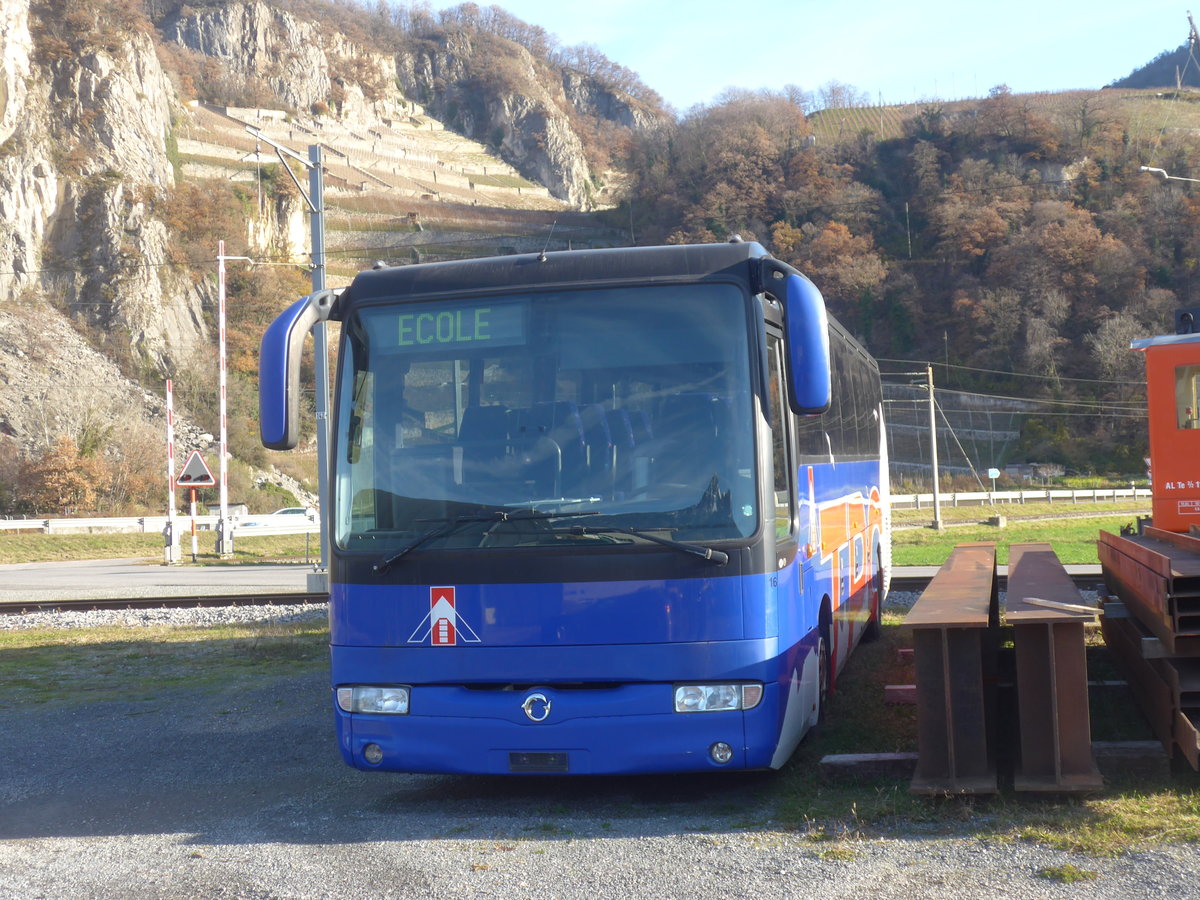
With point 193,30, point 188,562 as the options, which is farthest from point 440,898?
point 193,30

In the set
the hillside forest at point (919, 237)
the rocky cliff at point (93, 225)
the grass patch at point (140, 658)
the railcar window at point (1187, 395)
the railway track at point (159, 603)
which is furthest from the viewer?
the hillside forest at point (919, 237)

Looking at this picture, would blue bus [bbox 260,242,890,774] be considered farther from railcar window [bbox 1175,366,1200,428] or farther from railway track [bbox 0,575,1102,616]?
Result: railway track [bbox 0,575,1102,616]

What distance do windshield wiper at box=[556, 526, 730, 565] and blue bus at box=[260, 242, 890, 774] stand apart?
0.04 feet

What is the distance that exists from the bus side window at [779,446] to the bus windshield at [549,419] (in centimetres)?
23

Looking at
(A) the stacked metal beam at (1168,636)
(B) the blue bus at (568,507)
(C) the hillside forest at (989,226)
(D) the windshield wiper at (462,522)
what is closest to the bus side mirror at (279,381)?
(B) the blue bus at (568,507)

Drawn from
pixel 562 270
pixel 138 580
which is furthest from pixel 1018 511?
pixel 562 270

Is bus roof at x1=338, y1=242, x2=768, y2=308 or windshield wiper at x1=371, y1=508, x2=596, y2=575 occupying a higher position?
bus roof at x1=338, y1=242, x2=768, y2=308

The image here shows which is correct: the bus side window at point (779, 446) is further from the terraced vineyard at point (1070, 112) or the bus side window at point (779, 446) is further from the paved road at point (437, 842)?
the terraced vineyard at point (1070, 112)

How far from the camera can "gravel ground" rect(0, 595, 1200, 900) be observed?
5000 mm

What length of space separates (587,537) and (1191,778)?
3373 mm

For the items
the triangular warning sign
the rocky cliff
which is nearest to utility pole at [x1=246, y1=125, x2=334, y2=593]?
the triangular warning sign

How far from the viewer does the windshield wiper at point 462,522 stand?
19.9 ft

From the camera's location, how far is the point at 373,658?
6.26 meters

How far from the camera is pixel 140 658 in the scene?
13414mm
